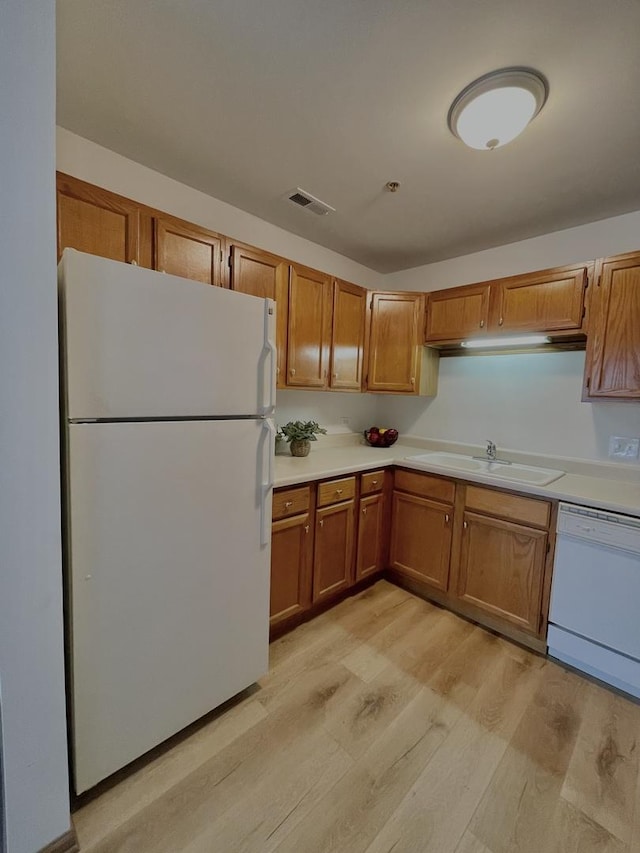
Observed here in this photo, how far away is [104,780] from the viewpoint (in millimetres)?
1230

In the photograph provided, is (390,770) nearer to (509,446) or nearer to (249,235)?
(509,446)

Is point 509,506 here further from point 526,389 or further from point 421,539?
point 526,389

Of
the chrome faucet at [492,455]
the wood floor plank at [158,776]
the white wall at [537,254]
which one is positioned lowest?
the wood floor plank at [158,776]

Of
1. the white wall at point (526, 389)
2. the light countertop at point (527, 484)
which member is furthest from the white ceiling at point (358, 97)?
the light countertop at point (527, 484)

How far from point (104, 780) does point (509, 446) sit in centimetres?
269

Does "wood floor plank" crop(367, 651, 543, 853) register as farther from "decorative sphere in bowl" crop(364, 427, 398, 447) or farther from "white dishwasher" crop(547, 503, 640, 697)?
"decorative sphere in bowl" crop(364, 427, 398, 447)

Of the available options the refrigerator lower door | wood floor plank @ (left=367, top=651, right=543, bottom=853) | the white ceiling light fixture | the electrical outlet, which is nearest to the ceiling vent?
the white ceiling light fixture

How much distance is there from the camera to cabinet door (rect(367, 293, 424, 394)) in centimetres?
267

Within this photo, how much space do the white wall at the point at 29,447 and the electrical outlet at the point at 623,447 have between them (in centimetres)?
270

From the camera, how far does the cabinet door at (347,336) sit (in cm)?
247

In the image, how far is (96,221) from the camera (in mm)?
1473

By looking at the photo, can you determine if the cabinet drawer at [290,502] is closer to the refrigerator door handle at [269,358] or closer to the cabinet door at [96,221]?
the refrigerator door handle at [269,358]

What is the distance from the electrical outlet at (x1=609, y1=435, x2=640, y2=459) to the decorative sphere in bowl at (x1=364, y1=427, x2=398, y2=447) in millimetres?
1409

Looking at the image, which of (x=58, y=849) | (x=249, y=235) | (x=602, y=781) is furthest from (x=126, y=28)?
(x=602, y=781)
